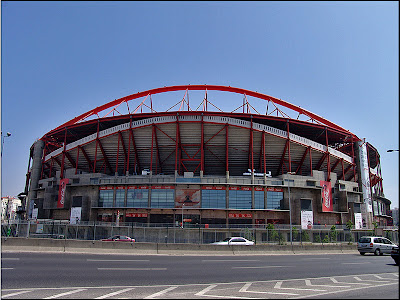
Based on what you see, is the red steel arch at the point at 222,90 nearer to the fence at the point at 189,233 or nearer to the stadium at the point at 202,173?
the stadium at the point at 202,173

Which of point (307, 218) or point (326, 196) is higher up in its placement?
point (326, 196)

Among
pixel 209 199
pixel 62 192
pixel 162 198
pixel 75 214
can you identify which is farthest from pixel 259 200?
pixel 62 192

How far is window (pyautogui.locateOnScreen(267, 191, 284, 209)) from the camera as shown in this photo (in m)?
52.8

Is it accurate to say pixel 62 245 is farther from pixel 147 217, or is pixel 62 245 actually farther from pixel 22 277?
pixel 147 217

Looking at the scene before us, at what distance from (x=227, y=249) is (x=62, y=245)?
12969mm

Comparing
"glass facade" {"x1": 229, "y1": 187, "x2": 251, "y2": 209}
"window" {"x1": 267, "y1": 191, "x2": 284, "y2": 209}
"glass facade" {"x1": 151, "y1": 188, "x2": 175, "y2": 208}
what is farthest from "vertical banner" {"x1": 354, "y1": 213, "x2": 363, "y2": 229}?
"glass facade" {"x1": 151, "y1": 188, "x2": 175, "y2": 208}

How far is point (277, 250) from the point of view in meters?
28.5

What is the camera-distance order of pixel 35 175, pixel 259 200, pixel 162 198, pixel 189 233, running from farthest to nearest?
pixel 35 175
pixel 259 200
pixel 162 198
pixel 189 233

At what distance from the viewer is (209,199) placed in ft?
169

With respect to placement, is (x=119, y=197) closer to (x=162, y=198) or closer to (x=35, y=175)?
(x=162, y=198)

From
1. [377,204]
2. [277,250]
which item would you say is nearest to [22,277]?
[277,250]

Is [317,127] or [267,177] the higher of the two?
[317,127]

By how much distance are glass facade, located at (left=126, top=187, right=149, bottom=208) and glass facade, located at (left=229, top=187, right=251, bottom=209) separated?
14.3 metres

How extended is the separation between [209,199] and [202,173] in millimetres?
4508
